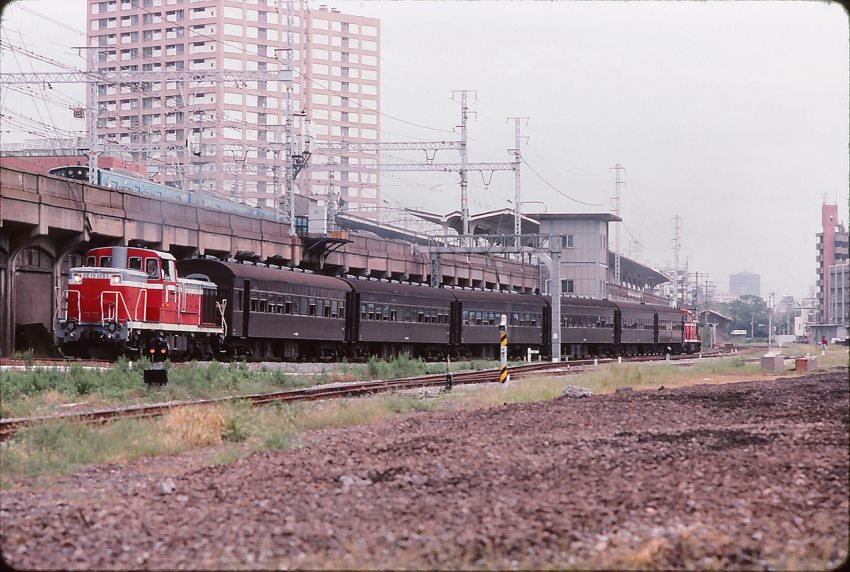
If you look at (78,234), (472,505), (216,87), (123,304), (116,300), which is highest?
(216,87)

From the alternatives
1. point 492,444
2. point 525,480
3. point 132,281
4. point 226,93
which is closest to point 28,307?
point 132,281

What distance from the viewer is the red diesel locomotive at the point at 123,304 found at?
30484mm

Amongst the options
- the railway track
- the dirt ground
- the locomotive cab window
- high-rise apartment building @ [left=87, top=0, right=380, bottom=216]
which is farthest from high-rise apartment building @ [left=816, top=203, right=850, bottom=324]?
the dirt ground

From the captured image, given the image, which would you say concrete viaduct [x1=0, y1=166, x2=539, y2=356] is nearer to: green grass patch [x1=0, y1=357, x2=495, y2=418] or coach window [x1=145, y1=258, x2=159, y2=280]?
coach window [x1=145, y1=258, x2=159, y2=280]

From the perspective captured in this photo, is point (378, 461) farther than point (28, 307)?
No

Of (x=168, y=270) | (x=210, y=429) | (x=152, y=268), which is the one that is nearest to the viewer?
(x=210, y=429)

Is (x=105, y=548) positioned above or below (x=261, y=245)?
below

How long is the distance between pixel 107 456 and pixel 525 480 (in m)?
7.31

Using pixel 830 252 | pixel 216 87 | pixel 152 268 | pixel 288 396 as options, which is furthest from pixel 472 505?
pixel 830 252

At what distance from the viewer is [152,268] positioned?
104 feet

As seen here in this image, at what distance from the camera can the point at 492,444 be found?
14.4 m

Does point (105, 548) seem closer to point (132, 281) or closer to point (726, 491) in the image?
point (726, 491)

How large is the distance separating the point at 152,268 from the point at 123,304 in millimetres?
1745

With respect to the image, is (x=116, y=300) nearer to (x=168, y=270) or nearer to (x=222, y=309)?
(x=168, y=270)
